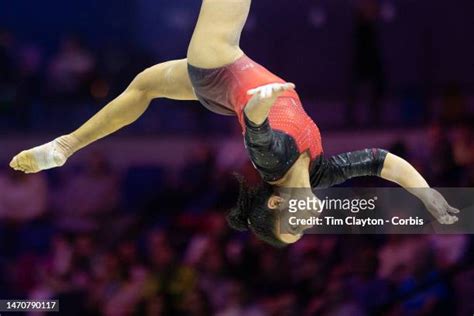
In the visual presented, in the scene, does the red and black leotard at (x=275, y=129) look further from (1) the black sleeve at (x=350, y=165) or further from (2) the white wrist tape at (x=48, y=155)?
(2) the white wrist tape at (x=48, y=155)

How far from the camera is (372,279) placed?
438cm

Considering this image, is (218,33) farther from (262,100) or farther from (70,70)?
(70,70)

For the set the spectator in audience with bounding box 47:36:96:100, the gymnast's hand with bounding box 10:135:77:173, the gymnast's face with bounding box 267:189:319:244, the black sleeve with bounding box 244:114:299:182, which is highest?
the spectator in audience with bounding box 47:36:96:100

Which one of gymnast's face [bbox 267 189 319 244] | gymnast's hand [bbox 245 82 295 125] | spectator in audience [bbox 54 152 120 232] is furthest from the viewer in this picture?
spectator in audience [bbox 54 152 120 232]

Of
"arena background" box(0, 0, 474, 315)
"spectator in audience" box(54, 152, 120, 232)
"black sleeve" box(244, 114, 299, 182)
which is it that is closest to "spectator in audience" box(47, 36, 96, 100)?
"arena background" box(0, 0, 474, 315)

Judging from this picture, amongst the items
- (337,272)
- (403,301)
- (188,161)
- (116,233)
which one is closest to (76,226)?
(116,233)

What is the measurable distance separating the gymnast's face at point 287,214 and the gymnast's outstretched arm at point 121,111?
55cm

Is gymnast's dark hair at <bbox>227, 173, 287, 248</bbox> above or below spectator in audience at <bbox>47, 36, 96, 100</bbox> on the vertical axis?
below

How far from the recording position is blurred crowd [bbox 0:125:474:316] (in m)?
4.35

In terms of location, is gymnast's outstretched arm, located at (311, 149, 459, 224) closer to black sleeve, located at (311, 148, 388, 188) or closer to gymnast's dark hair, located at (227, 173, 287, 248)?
black sleeve, located at (311, 148, 388, 188)

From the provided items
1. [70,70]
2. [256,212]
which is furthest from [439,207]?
[70,70]

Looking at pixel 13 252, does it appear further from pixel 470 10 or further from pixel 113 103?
pixel 470 10

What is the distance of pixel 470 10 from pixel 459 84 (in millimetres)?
313

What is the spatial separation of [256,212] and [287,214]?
4.6 inches
